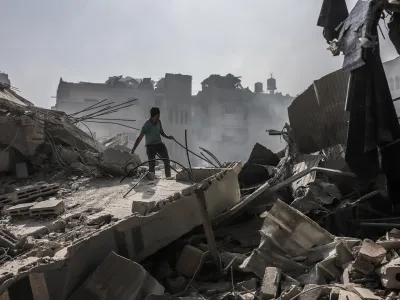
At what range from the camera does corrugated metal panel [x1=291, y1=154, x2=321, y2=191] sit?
278 inches

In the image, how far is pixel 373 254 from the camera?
148 inches

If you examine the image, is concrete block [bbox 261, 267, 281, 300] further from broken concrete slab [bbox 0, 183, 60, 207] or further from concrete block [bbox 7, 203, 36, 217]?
broken concrete slab [bbox 0, 183, 60, 207]

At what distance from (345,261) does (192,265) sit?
1758 mm

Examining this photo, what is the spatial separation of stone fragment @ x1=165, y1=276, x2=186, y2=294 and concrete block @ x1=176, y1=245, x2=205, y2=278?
0.75 feet

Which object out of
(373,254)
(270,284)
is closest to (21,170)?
(270,284)

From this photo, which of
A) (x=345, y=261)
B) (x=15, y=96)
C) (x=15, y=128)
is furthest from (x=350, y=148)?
(x=15, y=96)

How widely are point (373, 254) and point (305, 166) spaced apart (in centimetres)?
406

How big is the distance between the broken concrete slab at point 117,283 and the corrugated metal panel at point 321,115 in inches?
219

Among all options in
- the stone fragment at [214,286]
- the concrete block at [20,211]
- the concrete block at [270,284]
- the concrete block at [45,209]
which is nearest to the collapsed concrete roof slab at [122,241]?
the stone fragment at [214,286]

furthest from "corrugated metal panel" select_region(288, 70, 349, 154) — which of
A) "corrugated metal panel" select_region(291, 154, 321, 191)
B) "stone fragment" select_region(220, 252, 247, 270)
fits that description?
"stone fragment" select_region(220, 252, 247, 270)

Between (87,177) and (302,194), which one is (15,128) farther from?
(302,194)

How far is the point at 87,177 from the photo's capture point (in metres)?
8.15

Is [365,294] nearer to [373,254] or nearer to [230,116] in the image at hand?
[373,254]

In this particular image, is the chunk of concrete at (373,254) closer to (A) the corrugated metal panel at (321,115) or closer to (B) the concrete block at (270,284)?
(B) the concrete block at (270,284)
